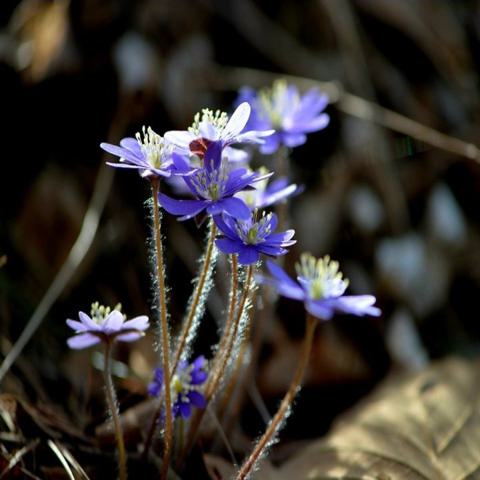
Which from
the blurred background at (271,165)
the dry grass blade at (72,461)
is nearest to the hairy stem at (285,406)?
the dry grass blade at (72,461)

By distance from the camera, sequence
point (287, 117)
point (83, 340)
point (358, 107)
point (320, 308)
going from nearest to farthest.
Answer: point (320, 308) → point (83, 340) → point (287, 117) → point (358, 107)

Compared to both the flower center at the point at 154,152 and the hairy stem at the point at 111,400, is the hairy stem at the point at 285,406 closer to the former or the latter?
the hairy stem at the point at 111,400

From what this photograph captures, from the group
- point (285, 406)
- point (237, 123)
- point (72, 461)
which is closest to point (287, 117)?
point (237, 123)

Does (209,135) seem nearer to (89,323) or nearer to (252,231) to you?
(252,231)

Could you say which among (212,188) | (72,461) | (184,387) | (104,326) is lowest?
(72,461)

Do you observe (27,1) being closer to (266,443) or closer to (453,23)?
(453,23)

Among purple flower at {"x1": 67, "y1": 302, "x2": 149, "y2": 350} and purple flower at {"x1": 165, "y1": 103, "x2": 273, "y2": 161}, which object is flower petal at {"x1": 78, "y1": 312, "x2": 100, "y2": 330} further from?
purple flower at {"x1": 165, "y1": 103, "x2": 273, "y2": 161}

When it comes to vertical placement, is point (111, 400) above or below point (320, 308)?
below
